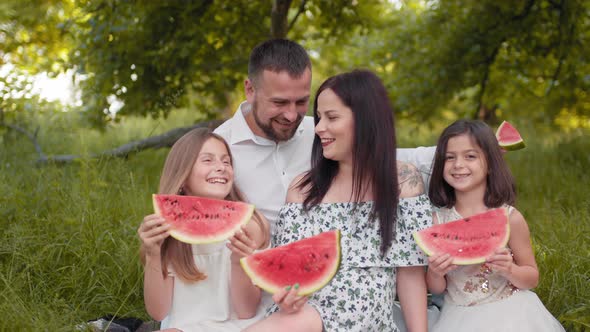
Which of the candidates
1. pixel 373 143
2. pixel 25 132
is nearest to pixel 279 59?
pixel 373 143

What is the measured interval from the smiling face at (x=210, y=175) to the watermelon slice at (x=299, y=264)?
62cm

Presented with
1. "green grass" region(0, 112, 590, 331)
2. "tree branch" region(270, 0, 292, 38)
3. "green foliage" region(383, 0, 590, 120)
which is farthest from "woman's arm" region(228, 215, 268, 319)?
"green foliage" region(383, 0, 590, 120)

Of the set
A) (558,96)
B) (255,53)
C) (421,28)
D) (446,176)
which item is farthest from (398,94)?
A: (446,176)

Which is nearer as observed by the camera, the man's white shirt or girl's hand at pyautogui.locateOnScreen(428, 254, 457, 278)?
girl's hand at pyautogui.locateOnScreen(428, 254, 457, 278)

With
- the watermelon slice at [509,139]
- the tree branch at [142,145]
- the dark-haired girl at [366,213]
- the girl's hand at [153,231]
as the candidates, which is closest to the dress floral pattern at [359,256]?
the dark-haired girl at [366,213]

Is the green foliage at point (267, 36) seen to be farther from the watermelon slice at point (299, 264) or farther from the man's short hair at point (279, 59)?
the watermelon slice at point (299, 264)

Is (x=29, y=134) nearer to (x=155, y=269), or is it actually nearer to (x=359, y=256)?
(x=155, y=269)

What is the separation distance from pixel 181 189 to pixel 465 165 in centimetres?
152

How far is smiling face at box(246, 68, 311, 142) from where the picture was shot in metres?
3.62

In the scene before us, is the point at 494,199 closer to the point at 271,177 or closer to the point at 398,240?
the point at 398,240

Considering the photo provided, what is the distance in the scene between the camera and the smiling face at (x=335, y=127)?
9.69ft

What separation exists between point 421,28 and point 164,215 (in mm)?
5421

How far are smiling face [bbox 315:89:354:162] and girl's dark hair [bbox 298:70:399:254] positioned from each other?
0.08 feet

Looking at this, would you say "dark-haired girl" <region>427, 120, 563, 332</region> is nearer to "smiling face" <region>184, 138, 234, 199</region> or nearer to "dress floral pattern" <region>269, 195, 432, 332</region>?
"dress floral pattern" <region>269, 195, 432, 332</region>
